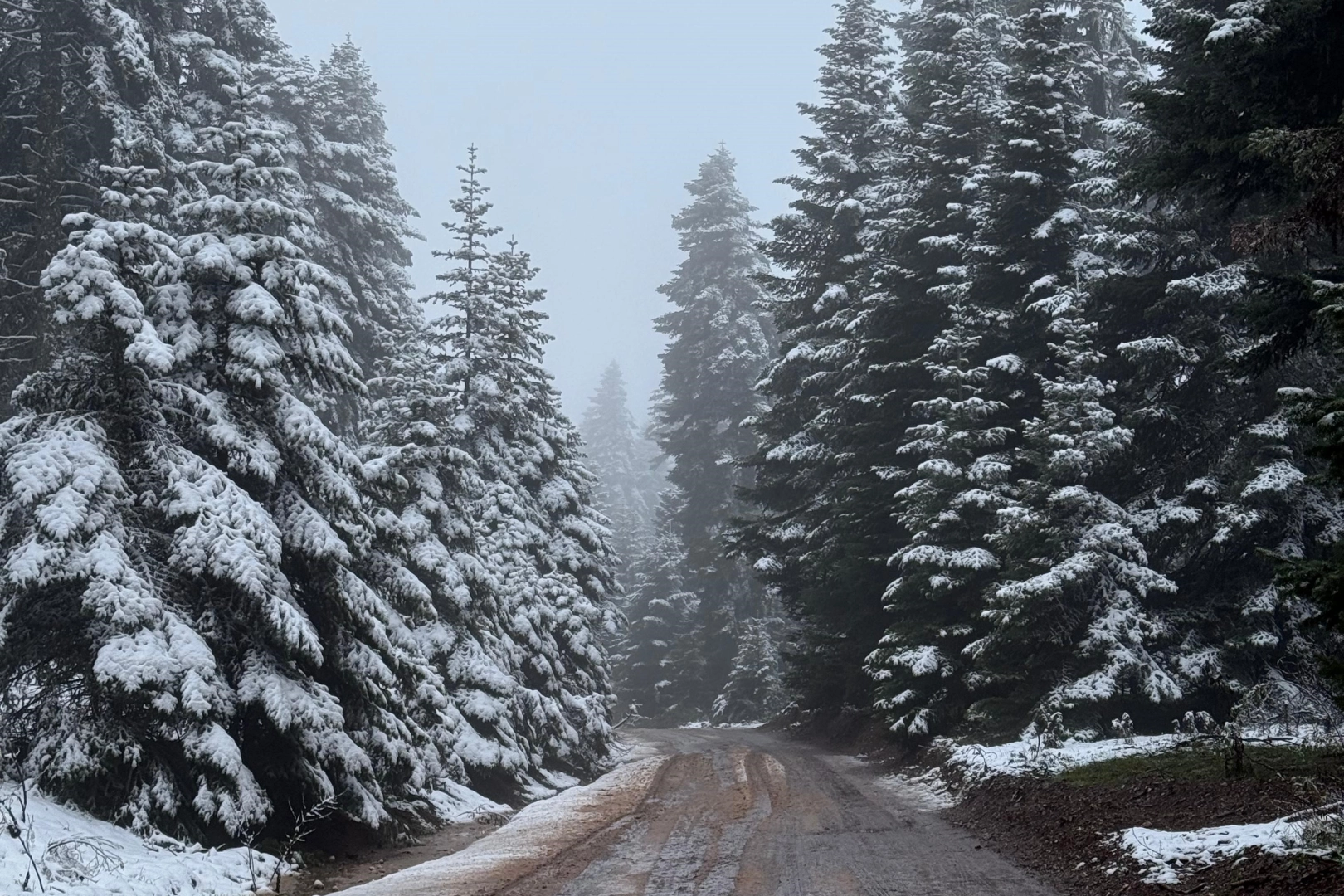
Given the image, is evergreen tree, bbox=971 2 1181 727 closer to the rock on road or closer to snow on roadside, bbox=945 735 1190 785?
snow on roadside, bbox=945 735 1190 785

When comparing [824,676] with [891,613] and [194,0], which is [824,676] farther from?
[194,0]

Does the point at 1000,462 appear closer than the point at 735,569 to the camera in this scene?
Yes

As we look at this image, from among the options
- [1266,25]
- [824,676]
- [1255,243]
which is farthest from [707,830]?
[824,676]

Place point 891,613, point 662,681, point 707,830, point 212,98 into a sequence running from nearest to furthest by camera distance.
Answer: point 707,830
point 891,613
point 212,98
point 662,681

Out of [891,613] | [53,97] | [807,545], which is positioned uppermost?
[53,97]

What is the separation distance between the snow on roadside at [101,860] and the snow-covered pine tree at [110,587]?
332 mm

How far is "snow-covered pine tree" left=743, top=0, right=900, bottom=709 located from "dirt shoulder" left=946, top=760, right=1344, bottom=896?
12.3 metres

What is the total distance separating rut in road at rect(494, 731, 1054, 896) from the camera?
9.52 meters

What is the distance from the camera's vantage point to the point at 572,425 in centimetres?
3316

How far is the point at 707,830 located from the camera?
1295cm

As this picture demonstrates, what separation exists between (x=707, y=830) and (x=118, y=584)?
25.8 feet

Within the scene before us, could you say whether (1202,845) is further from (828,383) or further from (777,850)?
(828,383)

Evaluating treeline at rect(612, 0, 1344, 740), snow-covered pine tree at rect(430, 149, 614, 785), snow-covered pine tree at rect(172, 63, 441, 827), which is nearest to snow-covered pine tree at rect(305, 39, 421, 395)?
snow-covered pine tree at rect(430, 149, 614, 785)

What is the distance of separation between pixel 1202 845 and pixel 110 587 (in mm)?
10889
